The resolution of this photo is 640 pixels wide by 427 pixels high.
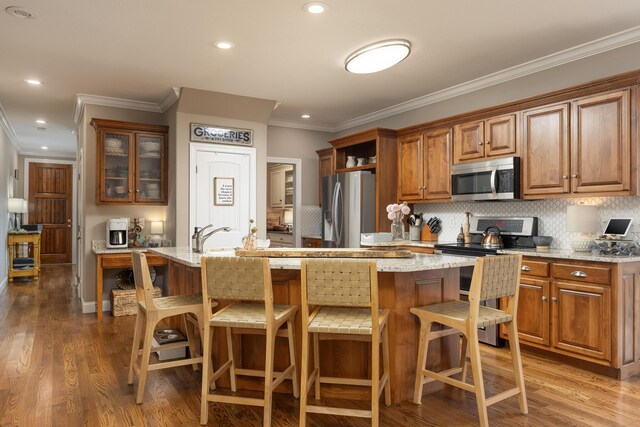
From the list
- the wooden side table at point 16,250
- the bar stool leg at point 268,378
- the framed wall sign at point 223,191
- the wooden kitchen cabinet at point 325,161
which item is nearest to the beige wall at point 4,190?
the wooden side table at point 16,250

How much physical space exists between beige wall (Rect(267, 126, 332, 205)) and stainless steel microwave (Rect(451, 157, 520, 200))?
2684 mm

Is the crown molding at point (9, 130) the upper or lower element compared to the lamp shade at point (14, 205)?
upper

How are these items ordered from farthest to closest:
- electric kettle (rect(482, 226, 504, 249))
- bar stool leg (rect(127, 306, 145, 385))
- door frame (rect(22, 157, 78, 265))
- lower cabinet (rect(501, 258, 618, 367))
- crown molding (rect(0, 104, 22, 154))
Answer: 1. door frame (rect(22, 157, 78, 265))
2. crown molding (rect(0, 104, 22, 154))
3. electric kettle (rect(482, 226, 504, 249))
4. lower cabinet (rect(501, 258, 618, 367))
5. bar stool leg (rect(127, 306, 145, 385))

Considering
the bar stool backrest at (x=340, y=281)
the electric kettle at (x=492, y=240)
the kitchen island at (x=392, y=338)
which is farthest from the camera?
the electric kettle at (x=492, y=240)

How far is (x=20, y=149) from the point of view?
9.91m

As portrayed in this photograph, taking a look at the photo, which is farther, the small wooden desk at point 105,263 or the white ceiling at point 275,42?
the small wooden desk at point 105,263

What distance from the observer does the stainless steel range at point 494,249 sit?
4031mm

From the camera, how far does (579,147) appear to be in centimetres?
369

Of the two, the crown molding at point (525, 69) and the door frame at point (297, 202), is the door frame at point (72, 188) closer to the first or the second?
the door frame at point (297, 202)

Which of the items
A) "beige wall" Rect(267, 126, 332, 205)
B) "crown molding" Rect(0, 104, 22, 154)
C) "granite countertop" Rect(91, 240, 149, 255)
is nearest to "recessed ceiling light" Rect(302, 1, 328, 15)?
"granite countertop" Rect(91, 240, 149, 255)

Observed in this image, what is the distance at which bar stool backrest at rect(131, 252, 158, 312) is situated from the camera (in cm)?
272

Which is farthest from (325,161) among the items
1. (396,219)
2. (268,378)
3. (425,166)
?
(268,378)

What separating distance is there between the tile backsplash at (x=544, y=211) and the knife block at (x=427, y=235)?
85mm

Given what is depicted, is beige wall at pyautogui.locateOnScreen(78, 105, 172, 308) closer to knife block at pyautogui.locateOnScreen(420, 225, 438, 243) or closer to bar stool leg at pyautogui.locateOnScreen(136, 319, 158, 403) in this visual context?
bar stool leg at pyautogui.locateOnScreen(136, 319, 158, 403)
